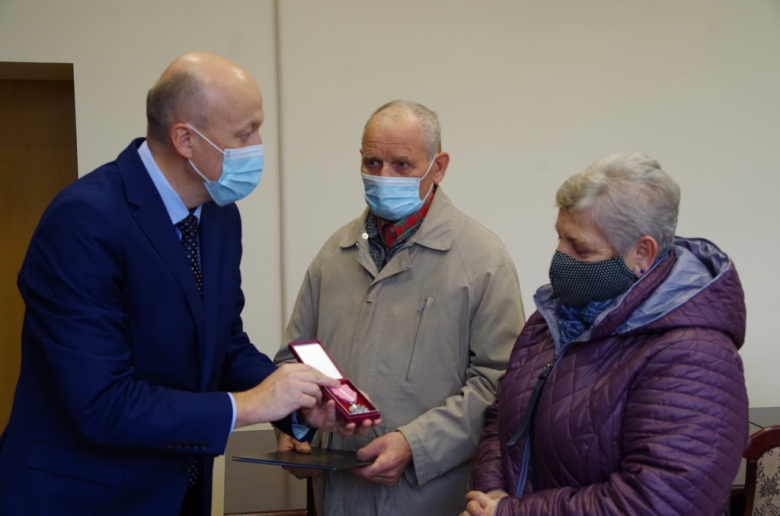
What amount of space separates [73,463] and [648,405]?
1167 millimetres

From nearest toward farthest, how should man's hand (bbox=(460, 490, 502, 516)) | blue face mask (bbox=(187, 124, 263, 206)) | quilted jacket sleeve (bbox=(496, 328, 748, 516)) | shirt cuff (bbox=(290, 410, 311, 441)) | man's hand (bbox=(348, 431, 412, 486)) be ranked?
quilted jacket sleeve (bbox=(496, 328, 748, 516)) → man's hand (bbox=(460, 490, 502, 516)) → blue face mask (bbox=(187, 124, 263, 206)) → man's hand (bbox=(348, 431, 412, 486)) → shirt cuff (bbox=(290, 410, 311, 441))

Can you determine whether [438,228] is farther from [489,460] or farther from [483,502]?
[483,502]

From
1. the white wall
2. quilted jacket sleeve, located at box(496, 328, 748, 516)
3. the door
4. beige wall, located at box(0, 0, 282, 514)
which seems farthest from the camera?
the door

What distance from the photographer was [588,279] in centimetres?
149

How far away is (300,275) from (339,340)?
1.66 m

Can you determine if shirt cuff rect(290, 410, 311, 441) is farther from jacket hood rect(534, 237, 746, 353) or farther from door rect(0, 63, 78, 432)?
door rect(0, 63, 78, 432)

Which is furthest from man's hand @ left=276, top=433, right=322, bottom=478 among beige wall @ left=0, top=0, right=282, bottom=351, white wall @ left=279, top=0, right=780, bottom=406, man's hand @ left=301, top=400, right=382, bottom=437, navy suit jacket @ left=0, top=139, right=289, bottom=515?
beige wall @ left=0, top=0, right=282, bottom=351

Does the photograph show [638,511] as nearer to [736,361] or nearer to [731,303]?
[736,361]

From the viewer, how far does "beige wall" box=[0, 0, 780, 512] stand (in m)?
3.50

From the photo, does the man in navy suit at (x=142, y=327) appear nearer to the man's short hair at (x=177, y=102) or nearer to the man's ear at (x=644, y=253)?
the man's short hair at (x=177, y=102)

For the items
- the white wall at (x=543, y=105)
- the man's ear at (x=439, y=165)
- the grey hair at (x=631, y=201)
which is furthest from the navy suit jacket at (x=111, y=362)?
the white wall at (x=543, y=105)

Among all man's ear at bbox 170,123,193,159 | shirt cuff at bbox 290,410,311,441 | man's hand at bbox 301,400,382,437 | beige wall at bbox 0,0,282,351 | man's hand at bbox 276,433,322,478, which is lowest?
man's hand at bbox 276,433,322,478

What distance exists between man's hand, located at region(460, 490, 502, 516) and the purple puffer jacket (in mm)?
32

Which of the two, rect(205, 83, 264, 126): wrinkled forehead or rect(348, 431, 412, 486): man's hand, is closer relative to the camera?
rect(205, 83, 264, 126): wrinkled forehead
